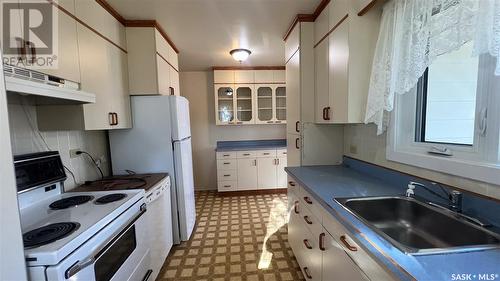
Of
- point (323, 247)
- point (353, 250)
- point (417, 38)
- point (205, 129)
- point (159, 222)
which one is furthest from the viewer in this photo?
point (205, 129)

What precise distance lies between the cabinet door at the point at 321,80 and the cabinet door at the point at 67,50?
1.95 m

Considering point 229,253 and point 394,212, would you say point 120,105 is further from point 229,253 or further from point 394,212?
point 394,212

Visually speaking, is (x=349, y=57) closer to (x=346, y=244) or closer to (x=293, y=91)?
(x=293, y=91)

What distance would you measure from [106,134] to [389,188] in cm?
271

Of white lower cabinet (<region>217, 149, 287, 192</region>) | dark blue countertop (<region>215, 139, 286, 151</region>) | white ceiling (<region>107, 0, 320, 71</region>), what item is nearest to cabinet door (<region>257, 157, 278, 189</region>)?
white lower cabinet (<region>217, 149, 287, 192</region>)

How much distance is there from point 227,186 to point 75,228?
3.10 metres

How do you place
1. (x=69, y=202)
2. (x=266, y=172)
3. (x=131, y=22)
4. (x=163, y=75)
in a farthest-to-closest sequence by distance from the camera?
Answer: (x=266, y=172) < (x=163, y=75) < (x=131, y=22) < (x=69, y=202)

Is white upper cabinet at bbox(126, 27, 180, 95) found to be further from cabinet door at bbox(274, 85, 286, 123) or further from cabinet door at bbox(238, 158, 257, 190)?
cabinet door at bbox(274, 85, 286, 123)

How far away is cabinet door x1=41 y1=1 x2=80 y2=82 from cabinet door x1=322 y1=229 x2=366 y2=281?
1.89 metres

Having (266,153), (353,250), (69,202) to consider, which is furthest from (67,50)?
(266,153)

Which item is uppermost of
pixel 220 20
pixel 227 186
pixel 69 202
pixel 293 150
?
pixel 220 20

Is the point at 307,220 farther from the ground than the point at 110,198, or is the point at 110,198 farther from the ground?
the point at 110,198

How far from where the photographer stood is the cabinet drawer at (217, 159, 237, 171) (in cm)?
409

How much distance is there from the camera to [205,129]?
4484mm
